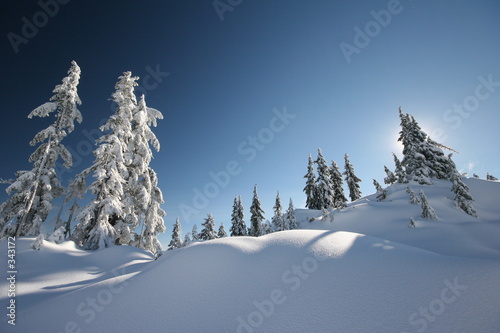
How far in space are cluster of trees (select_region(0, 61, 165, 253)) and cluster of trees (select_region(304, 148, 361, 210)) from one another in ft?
89.0

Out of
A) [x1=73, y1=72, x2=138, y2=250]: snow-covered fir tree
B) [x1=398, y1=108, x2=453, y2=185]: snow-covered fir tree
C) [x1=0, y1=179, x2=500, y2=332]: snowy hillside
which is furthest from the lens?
[x1=398, y1=108, x2=453, y2=185]: snow-covered fir tree

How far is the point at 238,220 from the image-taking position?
110 feet

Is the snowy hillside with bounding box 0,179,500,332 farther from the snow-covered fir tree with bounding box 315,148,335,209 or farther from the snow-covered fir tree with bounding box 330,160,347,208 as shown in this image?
the snow-covered fir tree with bounding box 330,160,347,208

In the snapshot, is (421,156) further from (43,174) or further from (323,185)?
A: (43,174)

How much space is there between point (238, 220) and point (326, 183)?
16.6 metres

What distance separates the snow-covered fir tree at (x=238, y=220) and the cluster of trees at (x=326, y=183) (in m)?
13.3

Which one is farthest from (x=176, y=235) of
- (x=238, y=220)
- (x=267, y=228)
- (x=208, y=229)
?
(x=267, y=228)

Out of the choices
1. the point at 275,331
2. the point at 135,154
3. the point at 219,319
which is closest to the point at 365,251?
the point at 275,331

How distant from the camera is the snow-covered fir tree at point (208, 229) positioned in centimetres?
3284

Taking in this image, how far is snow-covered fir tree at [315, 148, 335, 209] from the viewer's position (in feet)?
106

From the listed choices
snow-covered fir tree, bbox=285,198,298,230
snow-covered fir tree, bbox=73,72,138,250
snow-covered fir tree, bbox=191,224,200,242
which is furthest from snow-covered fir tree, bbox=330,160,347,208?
snow-covered fir tree, bbox=73,72,138,250

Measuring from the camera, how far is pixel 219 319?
318 cm

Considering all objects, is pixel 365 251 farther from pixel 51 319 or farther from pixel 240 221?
pixel 240 221

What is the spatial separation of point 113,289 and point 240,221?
97.9 feet
